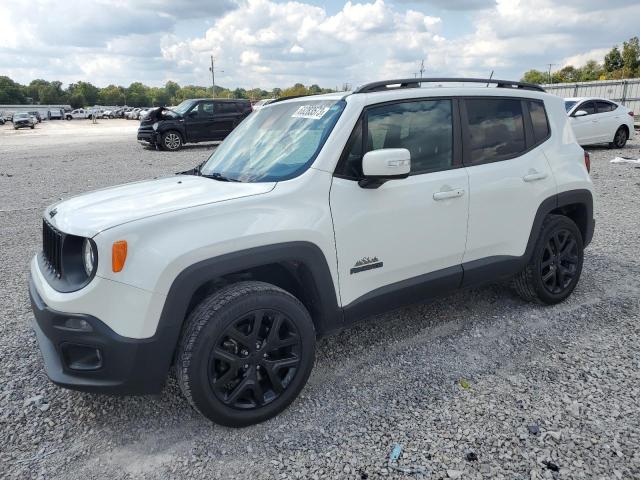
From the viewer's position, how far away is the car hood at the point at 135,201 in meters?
2.56

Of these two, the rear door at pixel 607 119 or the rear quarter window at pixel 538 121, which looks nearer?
the rear quarter window at pixel 538 121

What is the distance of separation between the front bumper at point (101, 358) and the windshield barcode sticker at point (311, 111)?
1.70 m

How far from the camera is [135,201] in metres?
2.85

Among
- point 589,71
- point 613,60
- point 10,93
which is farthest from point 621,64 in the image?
point 10,93

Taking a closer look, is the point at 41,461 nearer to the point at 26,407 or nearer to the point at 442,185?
the point at 26,407

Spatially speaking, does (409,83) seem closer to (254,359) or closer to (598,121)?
(254,359)

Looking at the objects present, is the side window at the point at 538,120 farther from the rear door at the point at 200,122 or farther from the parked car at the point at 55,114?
the parked car at the point at 55,114

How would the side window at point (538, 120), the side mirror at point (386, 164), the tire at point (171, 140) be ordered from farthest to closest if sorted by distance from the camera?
1. the tire at point (171, 140)
2. the side window at point (538, 120)
3. the side mirror at point (386, 164)

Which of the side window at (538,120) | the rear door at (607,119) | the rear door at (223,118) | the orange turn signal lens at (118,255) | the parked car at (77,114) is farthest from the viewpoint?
the parked car at (77,114)

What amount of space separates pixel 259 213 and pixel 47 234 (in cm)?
133

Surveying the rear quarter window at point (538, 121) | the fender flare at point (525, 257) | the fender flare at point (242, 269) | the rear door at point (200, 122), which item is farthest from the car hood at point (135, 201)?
A: the rear door at point (200, 122)

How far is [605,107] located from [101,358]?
15920 millimetres

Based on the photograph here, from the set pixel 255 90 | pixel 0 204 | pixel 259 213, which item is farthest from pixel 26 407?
pixel 255 90

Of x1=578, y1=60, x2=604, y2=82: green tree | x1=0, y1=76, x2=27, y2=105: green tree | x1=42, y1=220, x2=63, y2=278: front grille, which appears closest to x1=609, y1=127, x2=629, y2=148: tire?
x1=42, y1=220, x2=63, y2=278: front grille
